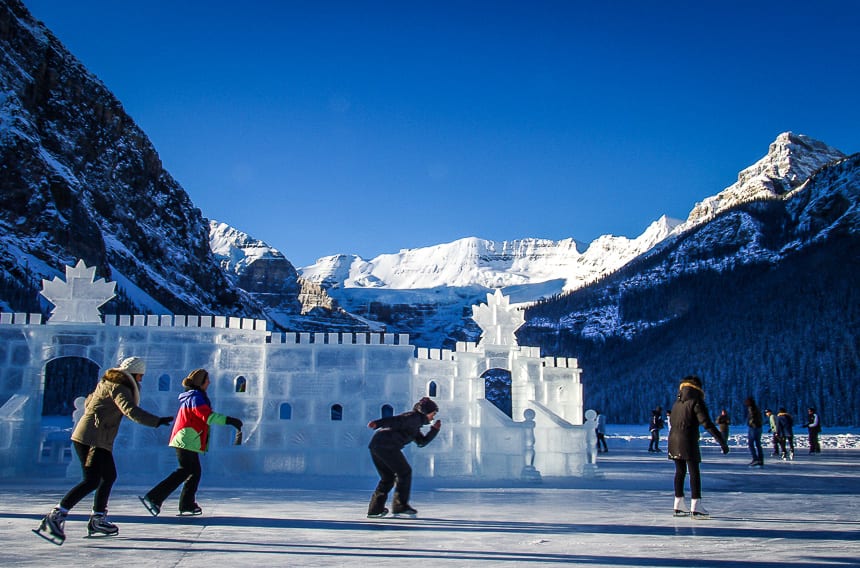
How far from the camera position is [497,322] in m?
18.2

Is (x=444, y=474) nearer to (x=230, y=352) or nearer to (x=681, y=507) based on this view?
(x=230, y=352)

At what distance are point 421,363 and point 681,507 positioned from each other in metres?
8.18

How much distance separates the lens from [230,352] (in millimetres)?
16438

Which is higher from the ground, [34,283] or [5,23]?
[5,23]

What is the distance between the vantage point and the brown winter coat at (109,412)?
25.3ft

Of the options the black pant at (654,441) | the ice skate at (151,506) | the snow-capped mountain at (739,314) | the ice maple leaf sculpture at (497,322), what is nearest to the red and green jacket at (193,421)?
the ice skate at (151,506)

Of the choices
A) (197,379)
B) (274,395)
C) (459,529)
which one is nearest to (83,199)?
(274,395)

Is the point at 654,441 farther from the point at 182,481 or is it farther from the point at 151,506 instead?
the point at 151,506

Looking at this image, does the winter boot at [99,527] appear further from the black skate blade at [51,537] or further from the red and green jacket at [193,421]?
the red and green jacket at [193,421]

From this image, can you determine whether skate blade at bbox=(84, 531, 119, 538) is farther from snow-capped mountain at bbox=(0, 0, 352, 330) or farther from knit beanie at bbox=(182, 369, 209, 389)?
snow-capped mountain at bbox=(0, 0, 352, 330)

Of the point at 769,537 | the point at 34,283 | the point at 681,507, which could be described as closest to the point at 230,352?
the point at 681,507

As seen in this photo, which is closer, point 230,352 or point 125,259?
point 230,352

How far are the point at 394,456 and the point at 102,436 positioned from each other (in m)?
3.26

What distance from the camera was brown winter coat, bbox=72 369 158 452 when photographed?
25.3 feet
